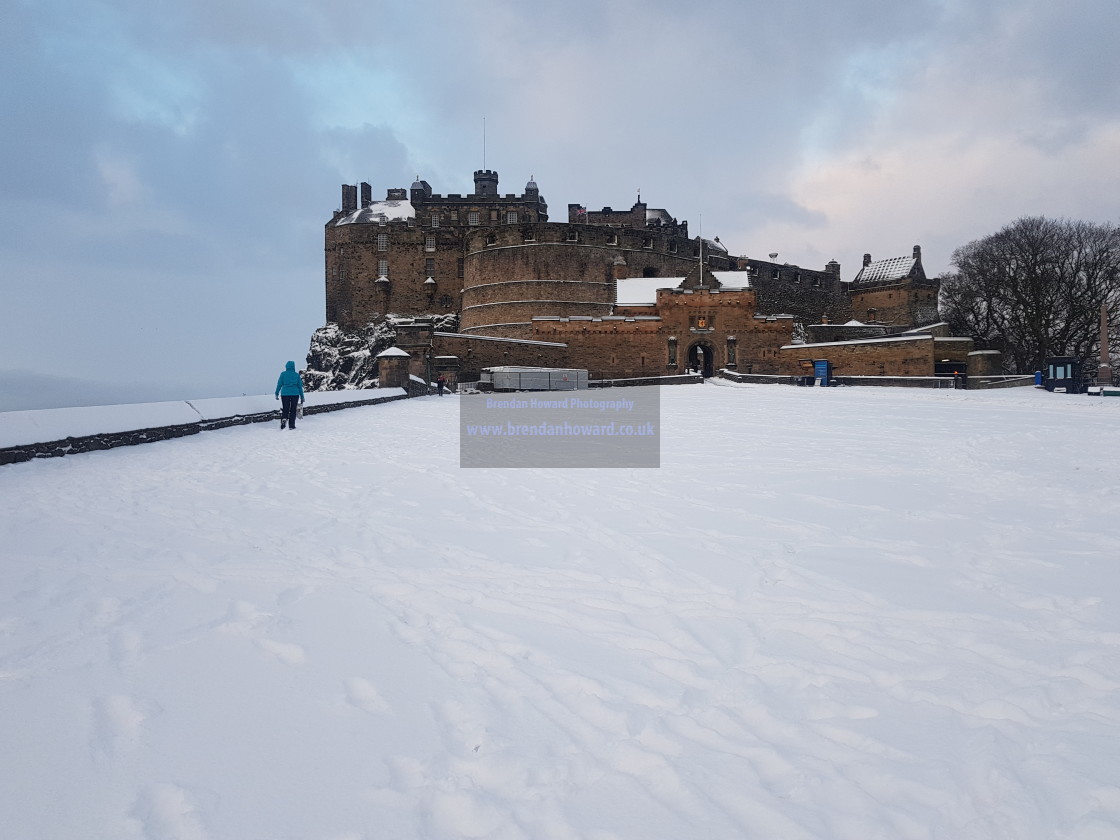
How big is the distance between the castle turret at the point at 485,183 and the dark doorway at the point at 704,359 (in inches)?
1110

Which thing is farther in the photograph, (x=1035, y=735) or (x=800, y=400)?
(x=800, y=400)

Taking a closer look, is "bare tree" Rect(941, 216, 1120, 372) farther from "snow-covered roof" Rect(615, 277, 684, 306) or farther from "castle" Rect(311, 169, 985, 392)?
"snow-covered roof" Rect(615, 277, 684, 306)

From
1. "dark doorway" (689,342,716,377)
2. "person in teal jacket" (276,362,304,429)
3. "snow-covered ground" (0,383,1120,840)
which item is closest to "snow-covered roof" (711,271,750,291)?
"dark doorway" (689,342,716,377)

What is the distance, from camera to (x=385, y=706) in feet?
7.23

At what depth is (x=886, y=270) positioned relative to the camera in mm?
54156

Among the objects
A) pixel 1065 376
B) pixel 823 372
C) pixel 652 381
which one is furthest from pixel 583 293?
pixel 1065 376

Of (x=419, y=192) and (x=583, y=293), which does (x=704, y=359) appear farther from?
(x=419, y=192)

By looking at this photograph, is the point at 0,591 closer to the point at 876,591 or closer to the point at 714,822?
the point at 714,822

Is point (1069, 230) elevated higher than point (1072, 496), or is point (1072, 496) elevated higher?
point (1069, 230)

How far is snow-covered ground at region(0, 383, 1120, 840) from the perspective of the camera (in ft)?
5.74

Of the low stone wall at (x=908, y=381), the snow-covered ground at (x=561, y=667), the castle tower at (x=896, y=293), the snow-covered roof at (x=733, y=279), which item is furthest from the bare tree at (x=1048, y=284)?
the snow-covered ground at (x=561, y=667)

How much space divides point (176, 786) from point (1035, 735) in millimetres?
2763

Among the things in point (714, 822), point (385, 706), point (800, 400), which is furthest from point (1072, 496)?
point (800, 400)

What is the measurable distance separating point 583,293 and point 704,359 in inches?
454
